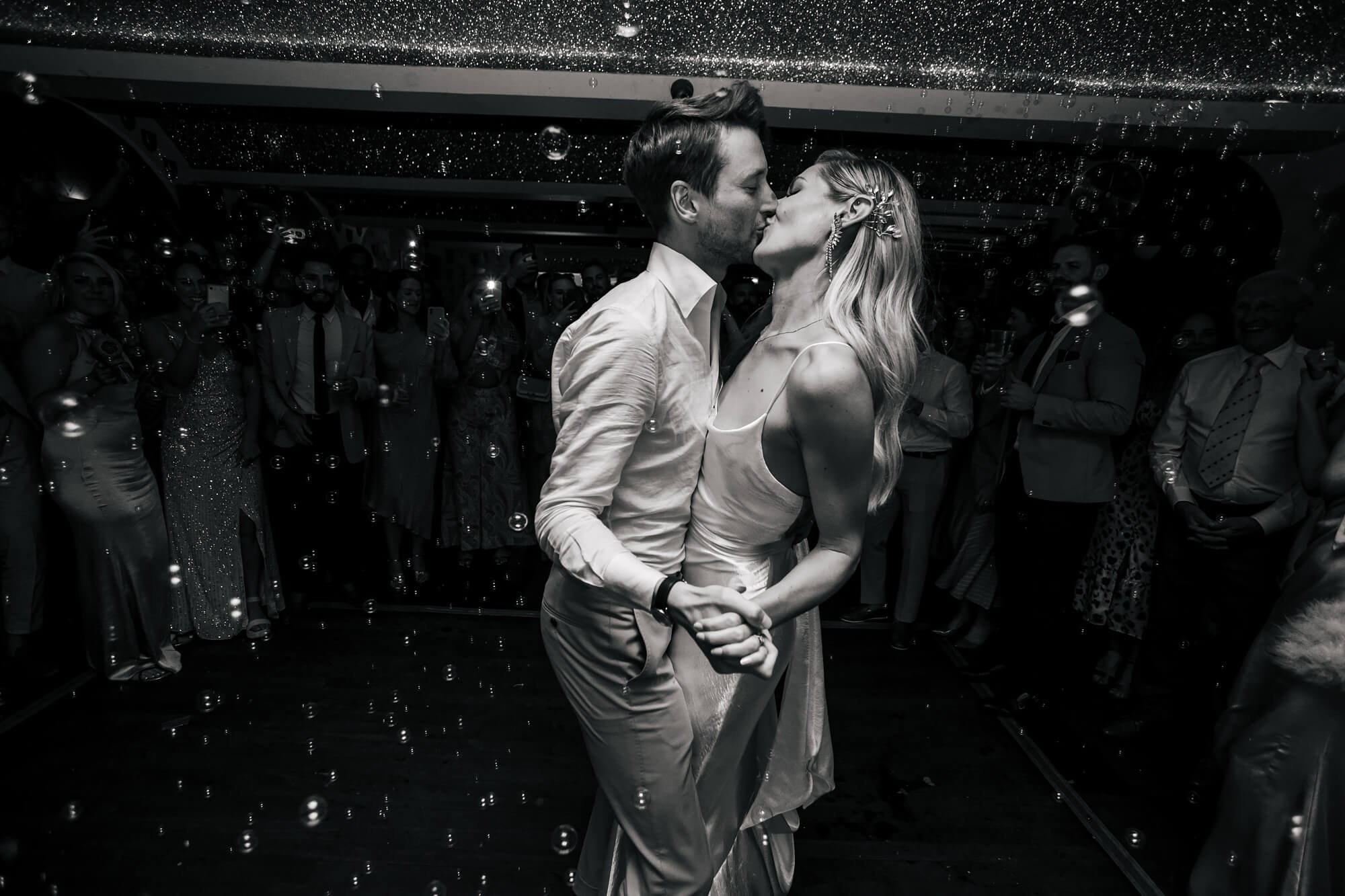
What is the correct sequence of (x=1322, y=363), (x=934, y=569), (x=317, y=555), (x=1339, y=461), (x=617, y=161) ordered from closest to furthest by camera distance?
(x=1339, y=461), (x=1322, y=363), (x=617, y=161), (x=317, y=555), (x=934, y=569)

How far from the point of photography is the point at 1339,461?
139cm

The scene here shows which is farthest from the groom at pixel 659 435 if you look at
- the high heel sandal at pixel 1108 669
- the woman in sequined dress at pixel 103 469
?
the high heel sandal at pixel 1108 669

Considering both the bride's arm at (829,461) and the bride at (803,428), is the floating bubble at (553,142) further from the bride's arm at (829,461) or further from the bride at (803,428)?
the bride's arm at (829,461)

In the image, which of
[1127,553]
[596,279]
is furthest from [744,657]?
[1127,553]

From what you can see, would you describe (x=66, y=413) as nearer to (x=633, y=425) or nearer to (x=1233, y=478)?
(x=633, y=425)

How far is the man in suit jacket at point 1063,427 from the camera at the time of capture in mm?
2252

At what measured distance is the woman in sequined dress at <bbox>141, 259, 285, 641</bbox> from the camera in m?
2.66

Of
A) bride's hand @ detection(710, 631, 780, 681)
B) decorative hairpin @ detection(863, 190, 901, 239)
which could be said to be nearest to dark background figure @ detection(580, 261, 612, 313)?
decorative hairpin @ detection(863, 190, 901, 239)

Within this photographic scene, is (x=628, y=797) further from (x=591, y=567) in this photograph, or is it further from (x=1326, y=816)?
(x=1326, y=816)

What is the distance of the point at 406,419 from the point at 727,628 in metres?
3.00

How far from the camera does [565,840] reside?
1.66 metres

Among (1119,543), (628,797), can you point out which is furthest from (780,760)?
(1119,543)

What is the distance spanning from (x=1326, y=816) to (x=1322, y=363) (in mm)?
1140

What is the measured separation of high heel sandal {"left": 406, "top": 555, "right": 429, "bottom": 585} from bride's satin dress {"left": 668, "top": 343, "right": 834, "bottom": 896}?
2.67 m
